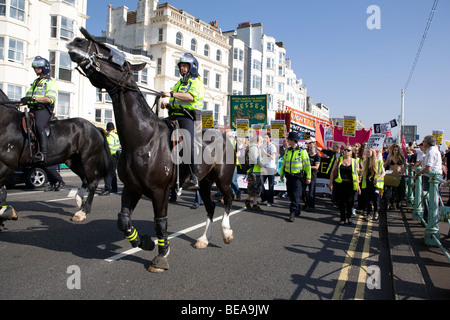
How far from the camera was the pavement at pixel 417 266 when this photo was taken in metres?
4.00

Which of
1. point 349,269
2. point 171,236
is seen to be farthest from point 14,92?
point 349,269

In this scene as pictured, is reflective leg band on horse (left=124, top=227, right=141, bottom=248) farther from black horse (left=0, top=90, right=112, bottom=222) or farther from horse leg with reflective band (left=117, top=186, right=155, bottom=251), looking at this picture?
black horse (left=0, top=90, right=112, bottom=222)

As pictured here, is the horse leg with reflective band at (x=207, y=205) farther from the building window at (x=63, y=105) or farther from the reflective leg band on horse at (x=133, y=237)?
the building window at (x=63, y=105)

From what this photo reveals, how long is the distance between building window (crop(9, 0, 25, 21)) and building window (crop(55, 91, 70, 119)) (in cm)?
612

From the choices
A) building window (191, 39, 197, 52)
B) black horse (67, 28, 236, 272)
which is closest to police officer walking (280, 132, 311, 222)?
black horse (67, 28, 236, 272)

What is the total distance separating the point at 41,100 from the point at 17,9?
23346mm

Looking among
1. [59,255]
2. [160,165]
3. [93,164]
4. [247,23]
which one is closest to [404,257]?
[160,165]

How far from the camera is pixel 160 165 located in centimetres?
448

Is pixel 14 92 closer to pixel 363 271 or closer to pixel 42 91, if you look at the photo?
pixel 42 91

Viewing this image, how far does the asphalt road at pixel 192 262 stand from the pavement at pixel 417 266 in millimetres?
204

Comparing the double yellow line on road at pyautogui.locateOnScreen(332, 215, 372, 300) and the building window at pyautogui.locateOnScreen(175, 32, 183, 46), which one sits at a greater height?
the building window at pyautogui.locateOnScreen(175, 32, 183, 46)

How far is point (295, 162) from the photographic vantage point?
8766 millimetres

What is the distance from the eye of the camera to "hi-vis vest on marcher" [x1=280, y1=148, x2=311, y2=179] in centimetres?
871

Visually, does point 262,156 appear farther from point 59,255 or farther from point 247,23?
point 247,23
